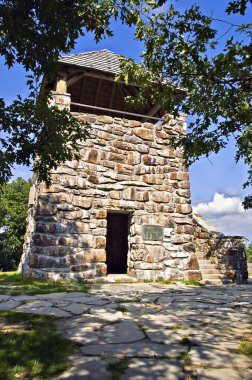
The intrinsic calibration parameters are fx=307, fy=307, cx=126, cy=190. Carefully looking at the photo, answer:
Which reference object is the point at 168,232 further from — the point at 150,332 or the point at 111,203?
the point at 150,332

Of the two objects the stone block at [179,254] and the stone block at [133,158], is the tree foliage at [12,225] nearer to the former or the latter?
the stone block at [133,158]

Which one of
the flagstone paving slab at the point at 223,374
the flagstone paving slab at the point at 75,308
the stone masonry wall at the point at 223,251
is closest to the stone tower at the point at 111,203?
the stone masonry wall at the point at 223,251

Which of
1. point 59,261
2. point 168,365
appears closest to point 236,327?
point 168,365

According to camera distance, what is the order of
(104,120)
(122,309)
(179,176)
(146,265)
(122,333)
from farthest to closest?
1. (179,176)
2. (104,120)
3. (146,265)
4. (122,309)
5. (122,333)

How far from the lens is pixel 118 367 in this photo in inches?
93.0

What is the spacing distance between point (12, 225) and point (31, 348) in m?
14.3

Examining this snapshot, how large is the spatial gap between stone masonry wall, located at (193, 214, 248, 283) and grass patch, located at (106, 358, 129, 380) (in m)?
7.03

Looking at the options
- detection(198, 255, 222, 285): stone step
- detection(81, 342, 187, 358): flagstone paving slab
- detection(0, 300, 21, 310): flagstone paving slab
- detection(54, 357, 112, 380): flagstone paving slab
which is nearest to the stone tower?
detection(198, 255, 222, 285): stone step

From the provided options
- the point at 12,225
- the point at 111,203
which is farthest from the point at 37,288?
the point at 12,225

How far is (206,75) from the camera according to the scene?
13.2 feet

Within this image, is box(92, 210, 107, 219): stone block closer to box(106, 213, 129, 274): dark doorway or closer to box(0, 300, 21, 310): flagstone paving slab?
box(106, 213, 129, 274): dark doorway

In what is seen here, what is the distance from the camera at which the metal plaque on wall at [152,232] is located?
831cm

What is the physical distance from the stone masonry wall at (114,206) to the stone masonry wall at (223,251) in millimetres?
1143

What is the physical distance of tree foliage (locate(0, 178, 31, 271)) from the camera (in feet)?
52.9
